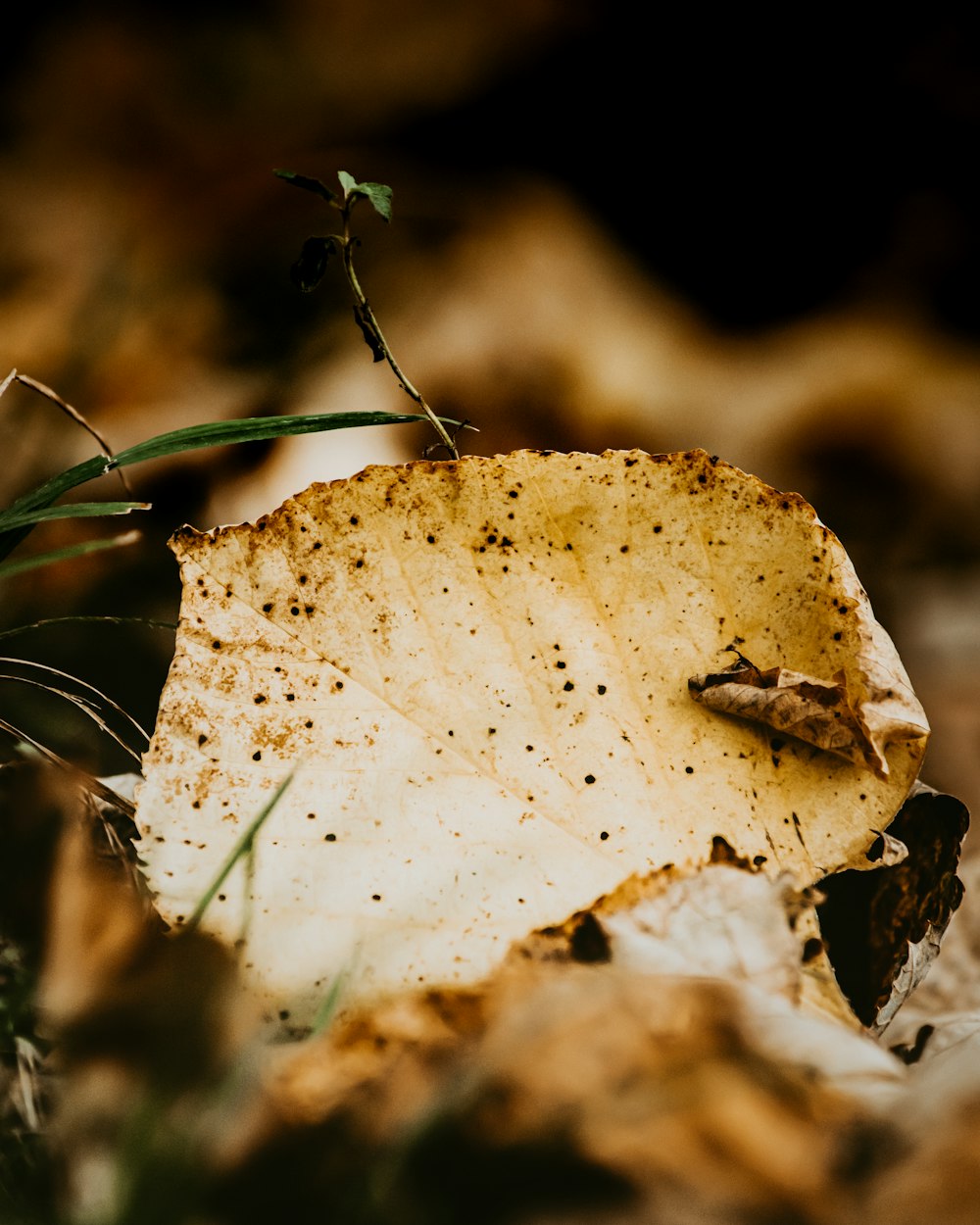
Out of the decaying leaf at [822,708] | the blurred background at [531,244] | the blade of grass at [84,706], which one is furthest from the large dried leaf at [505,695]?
the blurred background at [531,244]

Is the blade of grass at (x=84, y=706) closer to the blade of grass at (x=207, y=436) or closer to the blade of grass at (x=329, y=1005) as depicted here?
the blade of grass at (x=207, y=436)

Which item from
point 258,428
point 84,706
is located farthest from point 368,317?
point 84,706

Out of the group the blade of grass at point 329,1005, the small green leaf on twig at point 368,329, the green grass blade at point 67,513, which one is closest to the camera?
the blade of grass at point 329,1005

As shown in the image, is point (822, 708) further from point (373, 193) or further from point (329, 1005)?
point (373, 193)

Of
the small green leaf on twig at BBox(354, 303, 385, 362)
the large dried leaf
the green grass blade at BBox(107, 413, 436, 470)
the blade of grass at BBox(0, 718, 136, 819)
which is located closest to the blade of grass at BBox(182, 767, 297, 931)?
the large dried leaf

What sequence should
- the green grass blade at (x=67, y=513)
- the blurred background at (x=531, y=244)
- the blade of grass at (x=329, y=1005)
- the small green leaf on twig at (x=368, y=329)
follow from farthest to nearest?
1. the blurred background at (x=531, y=244)
2. the small green leaf on twig at (x=368, y=329)
3. the green grass blade at (x=67, y=513)
4. the blade of grass at (x=329, y=1005)

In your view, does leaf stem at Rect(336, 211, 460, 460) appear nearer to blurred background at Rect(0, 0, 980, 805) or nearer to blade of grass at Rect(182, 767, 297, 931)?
blurred background at Rect(0, 0, 980, 805)
